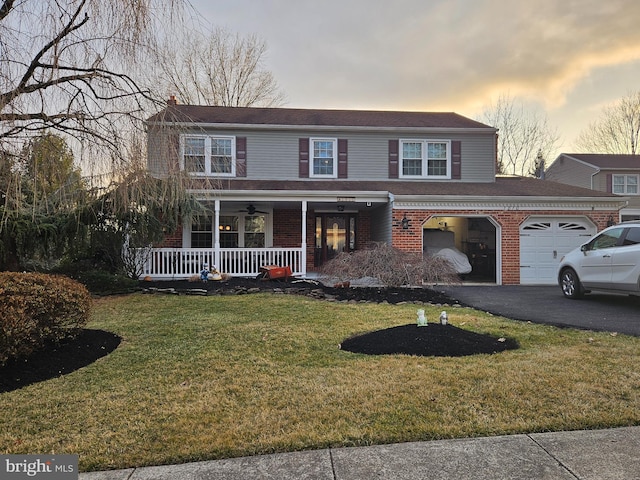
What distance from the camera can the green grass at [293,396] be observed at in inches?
105

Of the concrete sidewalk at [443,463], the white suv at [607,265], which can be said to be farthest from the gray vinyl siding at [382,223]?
the concrete sidewalk at [443,463]

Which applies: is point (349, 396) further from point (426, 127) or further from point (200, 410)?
point (426, 127)

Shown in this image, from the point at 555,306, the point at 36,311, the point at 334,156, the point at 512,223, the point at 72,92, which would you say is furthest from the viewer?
the point at 334,156

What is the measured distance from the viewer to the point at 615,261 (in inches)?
302

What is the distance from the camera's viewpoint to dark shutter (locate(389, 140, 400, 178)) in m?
13.9

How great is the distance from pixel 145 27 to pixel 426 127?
1086 cm

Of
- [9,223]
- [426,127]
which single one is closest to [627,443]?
[9,223]

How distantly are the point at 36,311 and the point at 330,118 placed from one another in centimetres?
1248

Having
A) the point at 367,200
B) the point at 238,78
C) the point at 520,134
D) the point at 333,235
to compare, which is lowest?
the point at 333,235

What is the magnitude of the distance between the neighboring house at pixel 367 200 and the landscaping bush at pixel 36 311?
17.5ft

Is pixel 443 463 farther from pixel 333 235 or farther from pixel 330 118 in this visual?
pixel 330 118

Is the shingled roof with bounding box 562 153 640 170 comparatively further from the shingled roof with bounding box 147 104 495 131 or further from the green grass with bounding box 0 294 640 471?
the green grass with bounding box 0 294 640 471

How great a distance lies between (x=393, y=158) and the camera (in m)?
14.0

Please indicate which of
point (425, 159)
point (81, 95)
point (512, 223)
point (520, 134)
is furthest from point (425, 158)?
point (520, 134)
